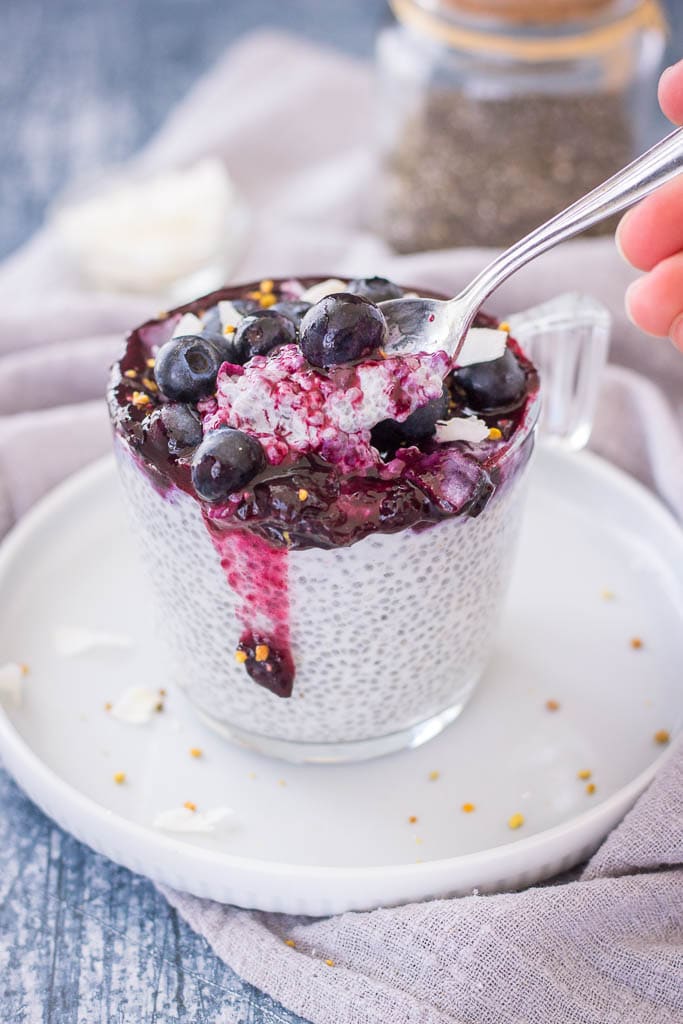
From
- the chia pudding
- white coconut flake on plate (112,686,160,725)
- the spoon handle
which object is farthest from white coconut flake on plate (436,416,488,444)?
white coconut flake on plate (112,686,160,725)

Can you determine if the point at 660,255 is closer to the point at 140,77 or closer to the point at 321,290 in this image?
the point at 321,290

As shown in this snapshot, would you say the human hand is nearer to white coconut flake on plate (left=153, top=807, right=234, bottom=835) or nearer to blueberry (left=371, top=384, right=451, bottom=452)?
blueberry (left=371, top=384, right=451, bottom=452)

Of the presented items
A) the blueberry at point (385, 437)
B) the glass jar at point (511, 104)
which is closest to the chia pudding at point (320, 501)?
the blueberry at point (385, 437)

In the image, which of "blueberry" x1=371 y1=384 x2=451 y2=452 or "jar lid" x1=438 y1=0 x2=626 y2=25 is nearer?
"blueberry" x1=371 y1=384 x2=451 y2=452

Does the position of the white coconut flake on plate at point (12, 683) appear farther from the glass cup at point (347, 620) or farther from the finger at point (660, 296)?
the finger at point (660, 296)

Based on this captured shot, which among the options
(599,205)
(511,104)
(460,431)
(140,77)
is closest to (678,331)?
(599,205)

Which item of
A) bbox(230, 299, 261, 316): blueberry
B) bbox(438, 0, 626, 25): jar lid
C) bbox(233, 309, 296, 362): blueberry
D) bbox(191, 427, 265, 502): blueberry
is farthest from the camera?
bbox(438, 0, 626, 25): jar lid
